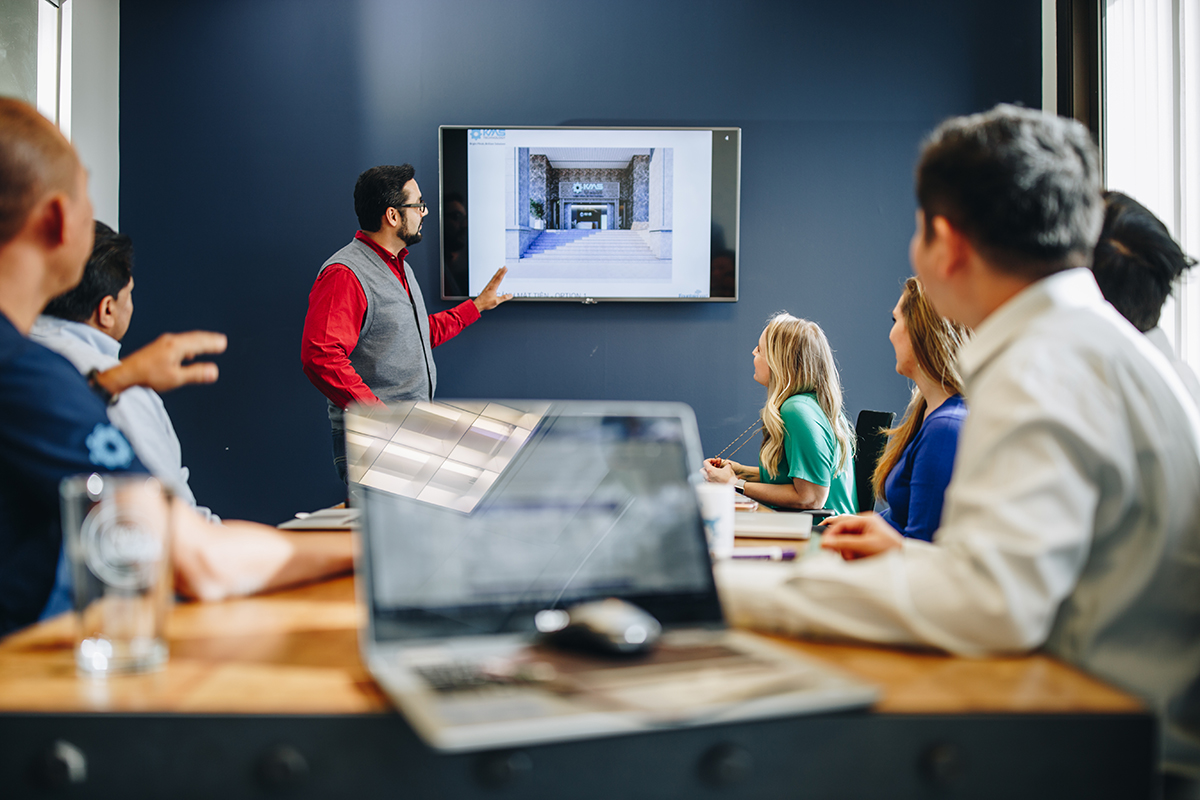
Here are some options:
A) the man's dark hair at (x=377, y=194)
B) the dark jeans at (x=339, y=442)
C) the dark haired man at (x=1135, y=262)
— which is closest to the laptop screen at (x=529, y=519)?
the dark haired man at (x=1135, y=262)

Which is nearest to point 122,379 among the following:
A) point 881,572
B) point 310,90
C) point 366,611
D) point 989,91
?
point 366,611

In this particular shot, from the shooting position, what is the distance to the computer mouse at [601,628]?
2.33 ft

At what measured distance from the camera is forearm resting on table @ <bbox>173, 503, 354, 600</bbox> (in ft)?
Result: 3.12

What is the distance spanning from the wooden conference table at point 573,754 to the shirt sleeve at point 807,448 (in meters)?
1.85

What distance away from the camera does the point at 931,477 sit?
1.68 metres

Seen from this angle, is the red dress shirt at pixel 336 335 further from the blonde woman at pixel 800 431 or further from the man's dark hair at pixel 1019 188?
the man's dark hair at pixel 1019 188

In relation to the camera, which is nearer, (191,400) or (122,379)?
(122,379)

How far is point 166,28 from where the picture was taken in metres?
3.62

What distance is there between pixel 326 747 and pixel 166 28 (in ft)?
12.7

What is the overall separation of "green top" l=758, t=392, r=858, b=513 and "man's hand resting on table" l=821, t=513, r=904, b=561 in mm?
1305

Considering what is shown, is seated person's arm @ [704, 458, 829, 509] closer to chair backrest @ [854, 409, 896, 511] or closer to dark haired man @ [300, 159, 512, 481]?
chair backrest @ [854, 409, 896, 511]

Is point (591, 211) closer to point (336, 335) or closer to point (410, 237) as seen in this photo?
point (410, 237)

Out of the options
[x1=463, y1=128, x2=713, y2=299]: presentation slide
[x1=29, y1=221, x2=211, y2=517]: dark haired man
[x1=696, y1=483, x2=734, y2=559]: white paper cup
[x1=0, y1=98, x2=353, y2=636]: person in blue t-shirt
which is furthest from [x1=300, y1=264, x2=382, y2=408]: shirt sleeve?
[x1=696, y1=483, x2=734, y2=559]: white paper cup

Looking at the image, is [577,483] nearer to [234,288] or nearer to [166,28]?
[234,288]
